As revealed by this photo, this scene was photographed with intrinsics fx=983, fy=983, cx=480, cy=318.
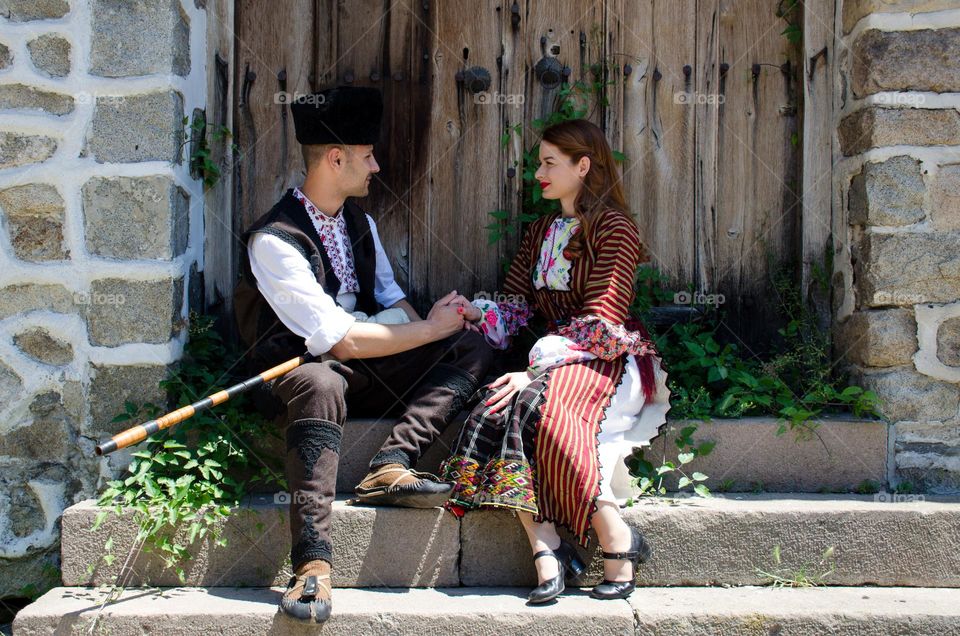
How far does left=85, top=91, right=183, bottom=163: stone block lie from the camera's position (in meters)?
3.14

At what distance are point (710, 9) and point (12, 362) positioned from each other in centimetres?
280

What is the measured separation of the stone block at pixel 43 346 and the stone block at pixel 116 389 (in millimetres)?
104

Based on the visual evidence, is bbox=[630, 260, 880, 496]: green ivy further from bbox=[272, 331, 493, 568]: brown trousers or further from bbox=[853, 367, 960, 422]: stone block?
bbox=[272, 331, 493, 568]: brown trousers

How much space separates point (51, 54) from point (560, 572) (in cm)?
226

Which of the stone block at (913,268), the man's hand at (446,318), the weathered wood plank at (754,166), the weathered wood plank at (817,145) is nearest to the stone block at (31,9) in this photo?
the man's hand at (446,318)

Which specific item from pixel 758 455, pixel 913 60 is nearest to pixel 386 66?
pixel 913 60

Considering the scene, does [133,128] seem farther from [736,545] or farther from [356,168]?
[736,545]

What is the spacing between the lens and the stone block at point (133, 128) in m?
3.14

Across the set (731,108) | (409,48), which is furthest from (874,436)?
(409,48)

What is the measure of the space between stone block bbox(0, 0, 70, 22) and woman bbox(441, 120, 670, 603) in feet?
5.38

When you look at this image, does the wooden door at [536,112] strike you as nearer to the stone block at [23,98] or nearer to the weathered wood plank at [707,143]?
the weathered wood plank at [707,143]

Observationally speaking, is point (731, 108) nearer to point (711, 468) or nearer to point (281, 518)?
point (711, 468)

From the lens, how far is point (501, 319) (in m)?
3.44

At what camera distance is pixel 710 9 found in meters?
3.77
